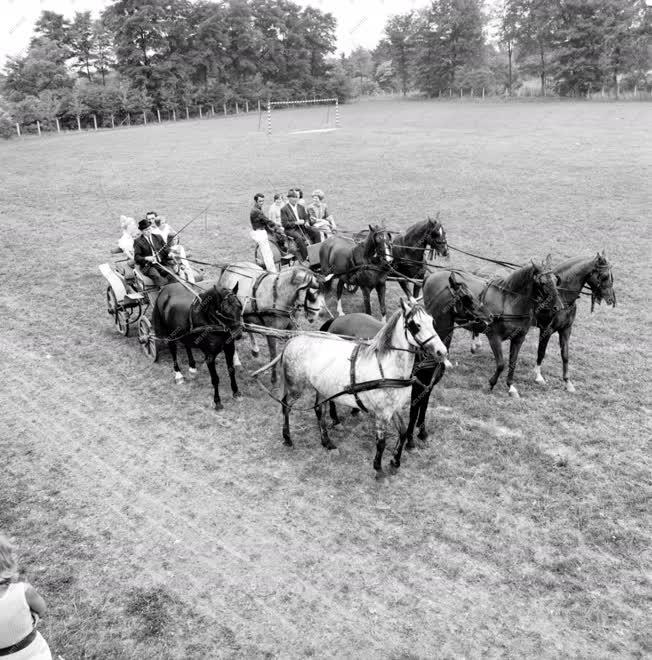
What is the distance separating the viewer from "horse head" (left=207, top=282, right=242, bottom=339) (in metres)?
8.52

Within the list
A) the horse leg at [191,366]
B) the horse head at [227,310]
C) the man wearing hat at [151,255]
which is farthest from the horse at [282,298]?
the man wearing hat at [151,255]

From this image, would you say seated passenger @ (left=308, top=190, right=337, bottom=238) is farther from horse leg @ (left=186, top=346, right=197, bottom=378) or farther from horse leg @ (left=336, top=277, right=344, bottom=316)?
horse leg @ (left=186, top=346, right=197, bottom=378)

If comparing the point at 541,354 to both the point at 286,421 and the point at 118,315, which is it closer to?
the point at 286,421

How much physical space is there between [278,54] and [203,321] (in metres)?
66.5

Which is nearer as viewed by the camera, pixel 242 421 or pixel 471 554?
pixel 471 554

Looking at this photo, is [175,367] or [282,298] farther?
[175,367]

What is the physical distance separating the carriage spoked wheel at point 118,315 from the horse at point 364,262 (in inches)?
167

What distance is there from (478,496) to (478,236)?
510 inches

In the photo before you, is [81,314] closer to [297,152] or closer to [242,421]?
[242,421]

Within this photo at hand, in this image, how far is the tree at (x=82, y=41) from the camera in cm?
5781

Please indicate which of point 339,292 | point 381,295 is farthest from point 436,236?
point 339,292

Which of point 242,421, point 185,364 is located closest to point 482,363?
point 242,421

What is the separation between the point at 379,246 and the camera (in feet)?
37.7

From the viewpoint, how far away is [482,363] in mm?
10633
